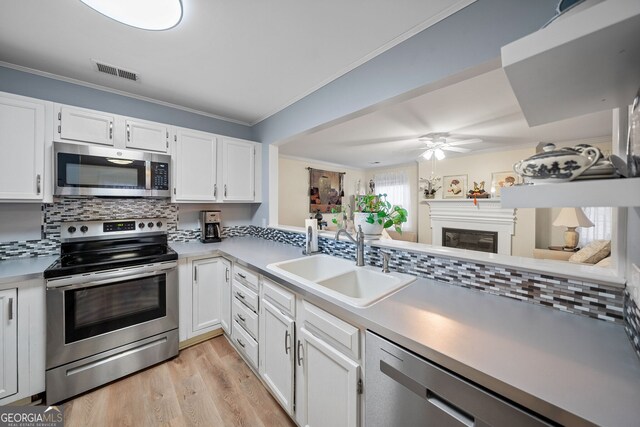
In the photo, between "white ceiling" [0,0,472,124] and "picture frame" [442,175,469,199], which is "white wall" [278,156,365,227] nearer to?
"picture frame" [442,175,469,199]

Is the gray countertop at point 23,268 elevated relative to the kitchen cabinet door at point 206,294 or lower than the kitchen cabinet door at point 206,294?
elevated

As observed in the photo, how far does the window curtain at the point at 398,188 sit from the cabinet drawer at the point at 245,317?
15.8ft

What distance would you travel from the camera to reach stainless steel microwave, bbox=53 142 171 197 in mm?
1757

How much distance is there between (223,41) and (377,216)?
1.52 meters

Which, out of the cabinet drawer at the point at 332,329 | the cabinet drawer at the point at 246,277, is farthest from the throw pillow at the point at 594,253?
the cabinet drawer at the point at 246,277

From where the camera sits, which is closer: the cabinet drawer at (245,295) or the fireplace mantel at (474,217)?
the cabinet drawer at (245,295)

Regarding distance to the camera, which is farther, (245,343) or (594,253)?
(594,253)

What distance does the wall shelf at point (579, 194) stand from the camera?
50 centimetres

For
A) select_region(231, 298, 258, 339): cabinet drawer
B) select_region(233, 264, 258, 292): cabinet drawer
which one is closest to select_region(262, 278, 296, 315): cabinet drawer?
select_region(233, 264, 258, 292): cabinet drawer

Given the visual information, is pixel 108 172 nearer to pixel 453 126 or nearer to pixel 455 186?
pixel 453 126

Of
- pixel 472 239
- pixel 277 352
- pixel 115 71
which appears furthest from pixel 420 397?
pixel 472 239

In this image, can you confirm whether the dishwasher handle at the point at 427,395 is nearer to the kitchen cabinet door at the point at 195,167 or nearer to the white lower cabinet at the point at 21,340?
the white lower cabinet at the point at 21,340

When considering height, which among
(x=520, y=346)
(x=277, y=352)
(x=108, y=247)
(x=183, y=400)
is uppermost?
(x=108, y=247)

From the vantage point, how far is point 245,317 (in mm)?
1812
